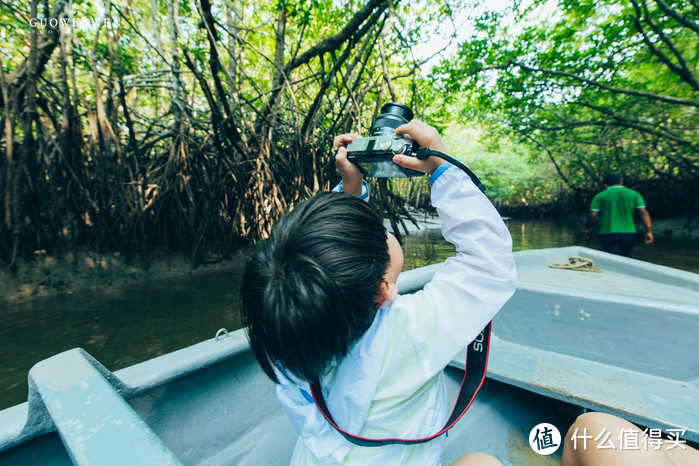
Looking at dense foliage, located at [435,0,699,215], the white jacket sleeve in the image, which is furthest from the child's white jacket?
dense foliage, located at [435,0,699,215]

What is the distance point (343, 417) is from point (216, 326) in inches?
92.0

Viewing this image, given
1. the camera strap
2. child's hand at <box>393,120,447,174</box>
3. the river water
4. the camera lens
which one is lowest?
the river water

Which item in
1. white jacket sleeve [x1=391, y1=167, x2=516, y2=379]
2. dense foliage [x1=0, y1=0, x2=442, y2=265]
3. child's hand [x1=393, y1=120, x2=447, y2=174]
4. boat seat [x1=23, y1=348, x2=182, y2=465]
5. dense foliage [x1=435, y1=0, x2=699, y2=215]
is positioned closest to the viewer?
boat seat [x1=23, y1=348, x2=182, y2=465]

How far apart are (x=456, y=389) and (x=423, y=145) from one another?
135 centimetres

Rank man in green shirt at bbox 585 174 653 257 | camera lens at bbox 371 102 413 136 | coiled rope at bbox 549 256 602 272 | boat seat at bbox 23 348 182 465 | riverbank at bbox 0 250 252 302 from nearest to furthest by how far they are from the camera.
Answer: boat seat at bbox 23 348 182 465 < camera lens at bbox 371 102 413 136 < coiled rope at bbox 549 256 602 272 < riverbank at bbox 0 250 252 302 < man in green shirt at bbox 585 174 653 257


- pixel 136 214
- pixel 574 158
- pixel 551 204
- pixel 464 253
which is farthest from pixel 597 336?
pixel 551 204

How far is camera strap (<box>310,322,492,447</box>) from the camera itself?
0.57 metres

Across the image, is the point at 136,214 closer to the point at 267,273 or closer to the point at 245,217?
the point at 245,217

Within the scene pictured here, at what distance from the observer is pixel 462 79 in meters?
6.45

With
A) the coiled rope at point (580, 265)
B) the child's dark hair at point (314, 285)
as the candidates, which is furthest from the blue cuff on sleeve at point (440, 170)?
the coiled rope at point (580, 265)

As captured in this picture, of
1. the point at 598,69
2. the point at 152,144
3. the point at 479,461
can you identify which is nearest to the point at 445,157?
the point at 479,461

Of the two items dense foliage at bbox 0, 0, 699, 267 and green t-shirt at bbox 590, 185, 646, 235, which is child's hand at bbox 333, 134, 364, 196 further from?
green t-shirt at bbox 590, 185, 646, 235

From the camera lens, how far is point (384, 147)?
72cm

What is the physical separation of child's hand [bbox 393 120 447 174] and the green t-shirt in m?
4.03
